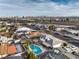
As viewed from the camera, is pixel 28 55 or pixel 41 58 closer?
pixel 28 55

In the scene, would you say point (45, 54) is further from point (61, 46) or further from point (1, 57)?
point (61, 46)

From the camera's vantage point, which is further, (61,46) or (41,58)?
(61,46)

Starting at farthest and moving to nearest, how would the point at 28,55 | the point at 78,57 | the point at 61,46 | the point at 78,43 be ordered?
the point at 78,43, the point at 61,46, the point at 78,57, the point at 28,55

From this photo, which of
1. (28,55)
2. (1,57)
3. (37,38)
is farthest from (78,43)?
(1,57)

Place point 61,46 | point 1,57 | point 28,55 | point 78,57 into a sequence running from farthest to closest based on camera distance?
point 61,46
point 78,57
point 28,55
point 1,57

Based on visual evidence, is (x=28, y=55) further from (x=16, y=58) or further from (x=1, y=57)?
(x=1, y=57)

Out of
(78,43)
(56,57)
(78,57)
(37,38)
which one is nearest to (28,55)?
(56,57)

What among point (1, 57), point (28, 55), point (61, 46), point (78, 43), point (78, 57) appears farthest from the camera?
point (78, 43)

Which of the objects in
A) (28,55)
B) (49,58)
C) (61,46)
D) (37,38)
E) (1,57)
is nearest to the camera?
(1,57)

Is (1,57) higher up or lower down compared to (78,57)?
higher up
